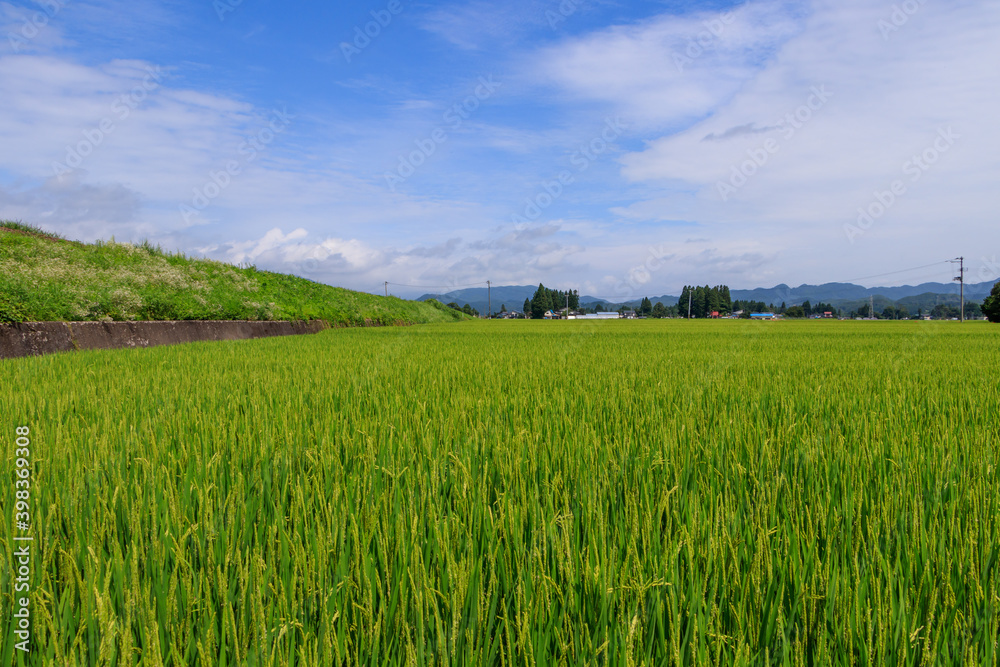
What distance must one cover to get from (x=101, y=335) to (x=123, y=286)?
1.62 m

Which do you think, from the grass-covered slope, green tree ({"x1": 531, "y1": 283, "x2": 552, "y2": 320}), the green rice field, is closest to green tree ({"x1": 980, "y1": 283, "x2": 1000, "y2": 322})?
the grass-covered slope

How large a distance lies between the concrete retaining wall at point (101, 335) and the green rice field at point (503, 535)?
356 cm

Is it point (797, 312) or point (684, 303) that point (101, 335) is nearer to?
point (684, 303)

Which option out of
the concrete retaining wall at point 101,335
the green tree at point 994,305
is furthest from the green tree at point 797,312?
the concrete retaining wall at point 101,335

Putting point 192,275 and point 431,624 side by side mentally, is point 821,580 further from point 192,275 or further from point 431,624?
point 192,275

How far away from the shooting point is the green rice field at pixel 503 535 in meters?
0.84

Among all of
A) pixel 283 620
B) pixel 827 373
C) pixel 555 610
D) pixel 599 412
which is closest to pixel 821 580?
pixel 555 610

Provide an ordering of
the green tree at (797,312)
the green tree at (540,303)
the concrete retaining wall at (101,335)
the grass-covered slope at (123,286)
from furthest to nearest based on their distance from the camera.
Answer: the green tree at (797,312), the green tree at (540,303), the grass-covered slope at (123,286), the concrete retaining wall at (101,335)

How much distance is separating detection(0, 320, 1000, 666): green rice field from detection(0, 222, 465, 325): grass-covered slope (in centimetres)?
438

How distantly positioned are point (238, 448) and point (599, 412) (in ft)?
5.41

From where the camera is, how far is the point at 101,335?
634cm

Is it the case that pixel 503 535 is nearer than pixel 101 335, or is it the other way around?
pixel 503 535

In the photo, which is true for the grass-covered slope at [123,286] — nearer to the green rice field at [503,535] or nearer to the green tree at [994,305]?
the green rice field at [503,535]

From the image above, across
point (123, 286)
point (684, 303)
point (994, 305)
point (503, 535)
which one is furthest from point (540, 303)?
point (503, 535)
